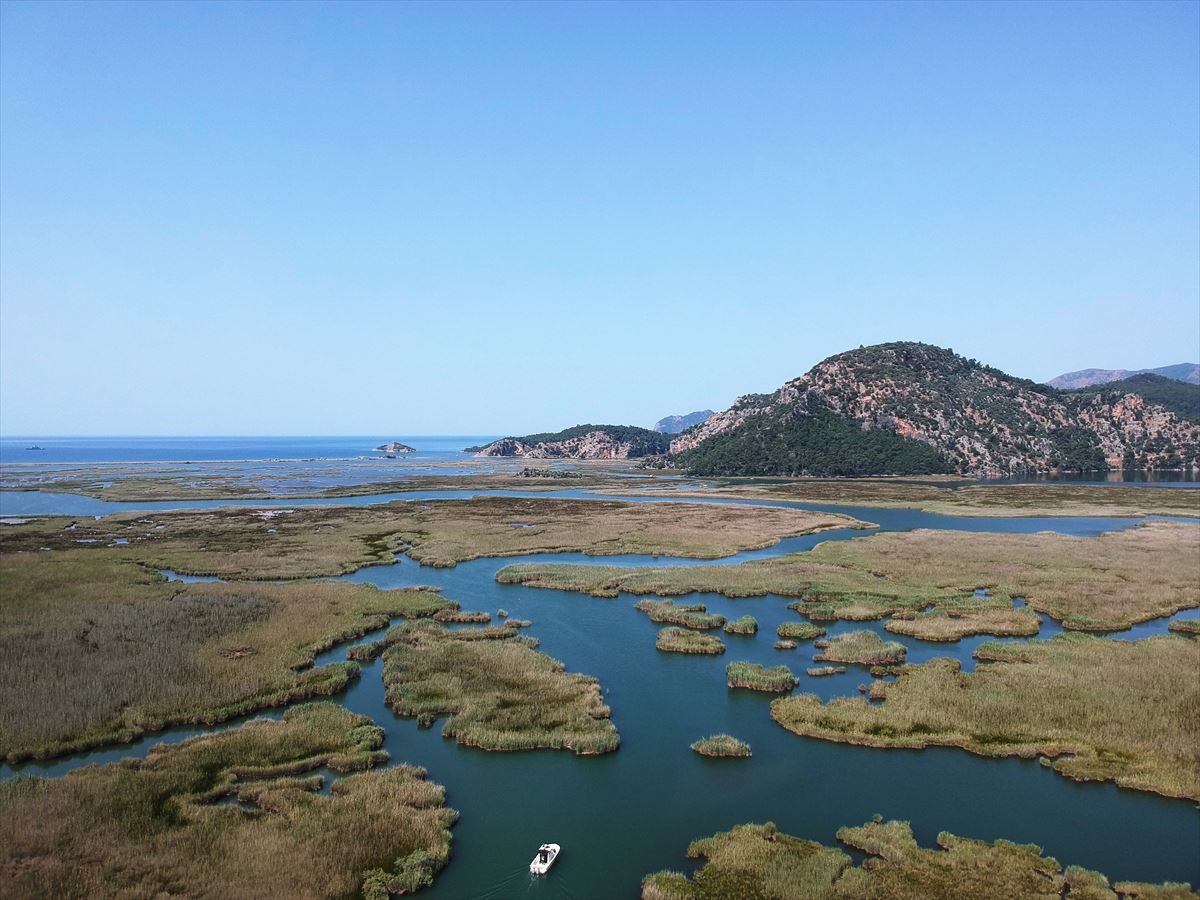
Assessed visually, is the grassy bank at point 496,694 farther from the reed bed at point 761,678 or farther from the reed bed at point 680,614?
the reed bed at point 680,614

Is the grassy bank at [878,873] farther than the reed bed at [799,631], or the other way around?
the reed bed at [799,631]

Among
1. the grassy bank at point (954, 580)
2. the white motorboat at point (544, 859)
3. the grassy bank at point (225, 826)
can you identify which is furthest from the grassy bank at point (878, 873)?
the grassy bank at point (954, 580)

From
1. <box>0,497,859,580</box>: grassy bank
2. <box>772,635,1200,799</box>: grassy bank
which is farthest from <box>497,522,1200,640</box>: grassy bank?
<box>0,497,859,580</box>: grassy bank

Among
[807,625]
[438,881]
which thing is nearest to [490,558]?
[807,625]

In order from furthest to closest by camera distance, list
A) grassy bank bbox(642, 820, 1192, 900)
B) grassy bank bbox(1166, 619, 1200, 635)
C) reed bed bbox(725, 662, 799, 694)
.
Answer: grassy bank bbox(1166, 619, 1200, 635)
reed bed bbox(725, 662, 799, 694)
grassy bank bbox(642, 820, 1192, 900)

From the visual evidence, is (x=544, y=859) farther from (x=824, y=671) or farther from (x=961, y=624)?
(x=961, y=624)

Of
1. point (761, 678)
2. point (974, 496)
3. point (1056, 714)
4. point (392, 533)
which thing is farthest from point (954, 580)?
point (974, 496)

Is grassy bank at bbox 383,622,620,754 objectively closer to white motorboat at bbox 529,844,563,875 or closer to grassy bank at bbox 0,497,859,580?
white motorboat at bbox 529,844,563,875
